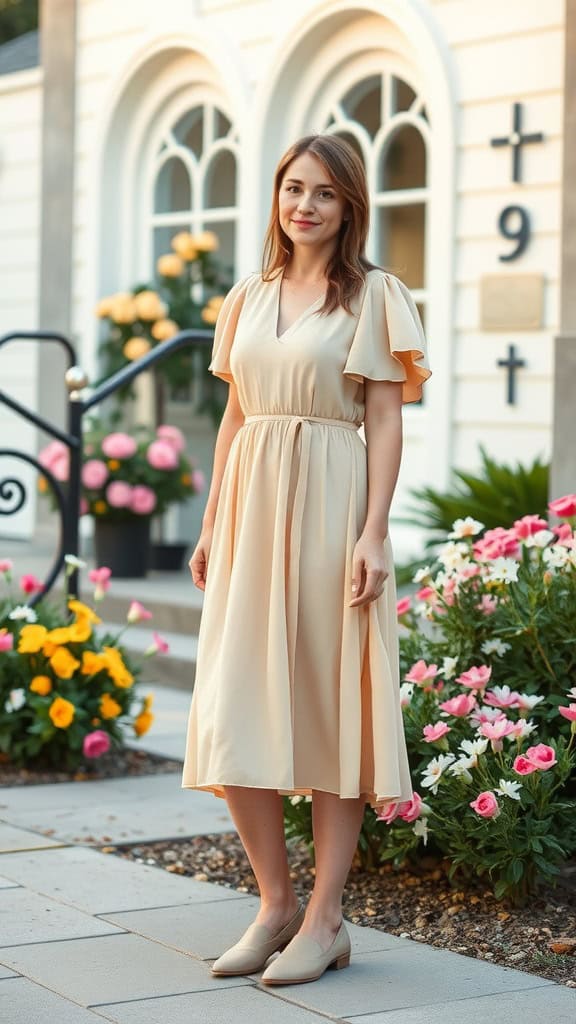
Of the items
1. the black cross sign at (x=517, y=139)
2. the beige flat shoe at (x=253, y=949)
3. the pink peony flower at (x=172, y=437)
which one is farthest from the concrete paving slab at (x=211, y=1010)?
the pink peony flower at (x=172, y=437)

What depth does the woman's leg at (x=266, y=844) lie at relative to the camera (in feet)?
10.7

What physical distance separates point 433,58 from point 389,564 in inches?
205

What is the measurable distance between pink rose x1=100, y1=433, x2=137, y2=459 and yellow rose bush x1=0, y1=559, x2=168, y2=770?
3.09m

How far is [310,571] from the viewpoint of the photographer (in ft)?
10.6

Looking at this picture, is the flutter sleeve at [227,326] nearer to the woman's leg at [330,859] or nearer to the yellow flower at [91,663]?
the woman's leg at [330,859]

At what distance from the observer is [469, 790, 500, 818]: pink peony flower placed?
11.4 ft

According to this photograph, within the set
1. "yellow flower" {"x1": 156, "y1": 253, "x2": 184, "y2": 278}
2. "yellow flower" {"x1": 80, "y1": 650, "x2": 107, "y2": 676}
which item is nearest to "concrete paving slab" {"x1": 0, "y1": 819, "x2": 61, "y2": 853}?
"yellow flower" {"x1": 80, "y1": 650, "x2": 107, "y2": 676}

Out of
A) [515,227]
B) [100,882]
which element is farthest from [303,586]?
[515,227]

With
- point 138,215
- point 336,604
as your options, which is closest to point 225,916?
point 336,604

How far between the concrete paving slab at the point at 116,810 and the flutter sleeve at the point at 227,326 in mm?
1615

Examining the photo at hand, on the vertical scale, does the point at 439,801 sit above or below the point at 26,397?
below

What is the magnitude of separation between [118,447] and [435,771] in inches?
200

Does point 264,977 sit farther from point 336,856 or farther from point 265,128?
point 265,128

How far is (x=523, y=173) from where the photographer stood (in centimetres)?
753
